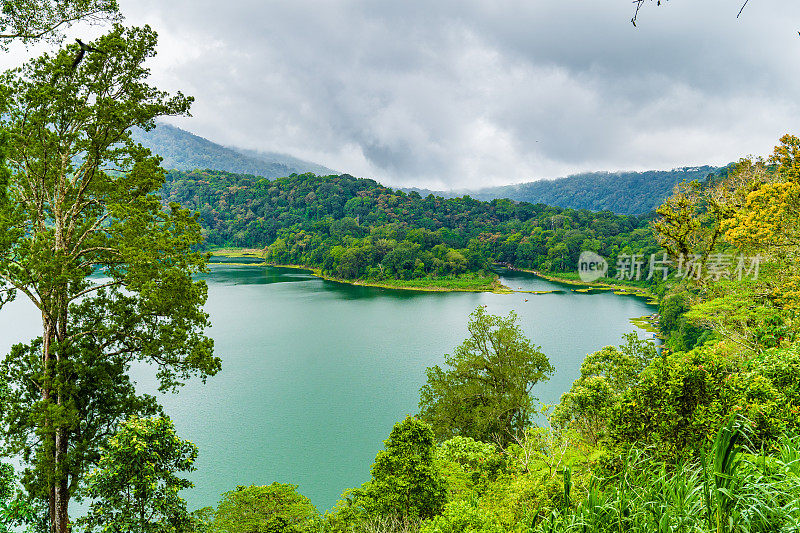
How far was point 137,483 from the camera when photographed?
15.9ft

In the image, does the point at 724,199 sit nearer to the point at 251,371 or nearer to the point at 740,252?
the point at 740,252

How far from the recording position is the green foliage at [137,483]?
188 inches

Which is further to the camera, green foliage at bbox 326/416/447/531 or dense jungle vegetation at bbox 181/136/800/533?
green foliage at bbox 326/416/447/531

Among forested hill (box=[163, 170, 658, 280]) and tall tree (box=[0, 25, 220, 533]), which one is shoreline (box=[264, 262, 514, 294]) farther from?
tall tree (box=[0, 25, 220, 533])

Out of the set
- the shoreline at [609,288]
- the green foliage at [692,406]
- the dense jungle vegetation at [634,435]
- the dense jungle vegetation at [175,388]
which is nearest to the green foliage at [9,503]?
the dense jungle vegetation at [175,388]

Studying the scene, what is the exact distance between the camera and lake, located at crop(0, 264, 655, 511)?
1332 centimetres

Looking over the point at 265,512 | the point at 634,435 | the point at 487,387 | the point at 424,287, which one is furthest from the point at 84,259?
the point at 424,287

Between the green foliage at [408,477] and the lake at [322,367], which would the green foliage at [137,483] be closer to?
the green foliage at [408,477]

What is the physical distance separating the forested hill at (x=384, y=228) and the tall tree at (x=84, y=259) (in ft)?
154

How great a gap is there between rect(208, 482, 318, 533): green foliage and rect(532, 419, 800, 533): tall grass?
5560mm

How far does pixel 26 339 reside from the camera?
950 inches

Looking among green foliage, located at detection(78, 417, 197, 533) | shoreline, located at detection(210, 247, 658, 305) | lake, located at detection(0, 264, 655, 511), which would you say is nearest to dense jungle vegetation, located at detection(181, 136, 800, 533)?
green foliage, located at detection(78, 417, 197, 533)

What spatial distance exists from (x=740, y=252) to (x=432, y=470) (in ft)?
34.2

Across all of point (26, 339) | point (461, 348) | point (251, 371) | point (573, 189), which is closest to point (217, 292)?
point (26, 339)
